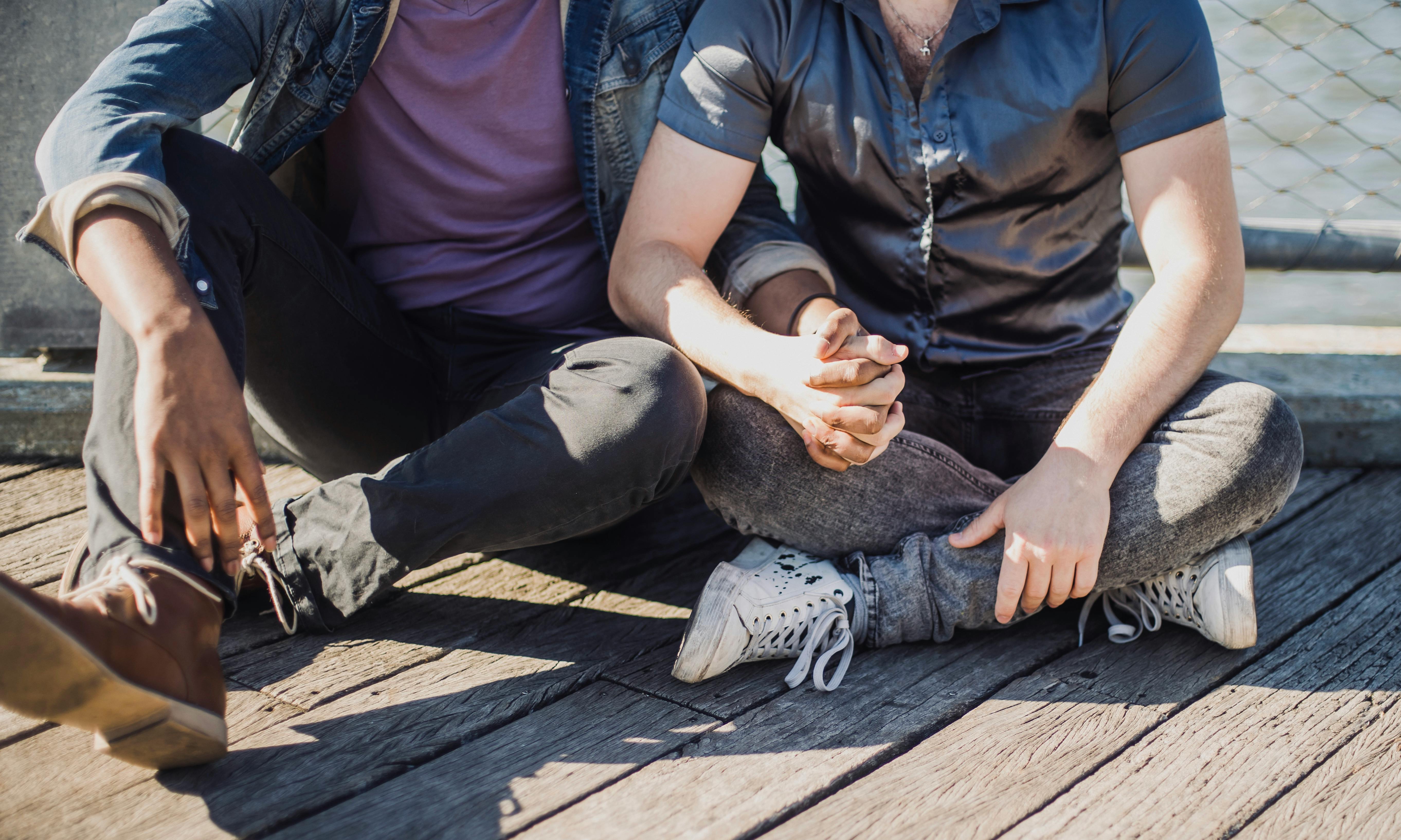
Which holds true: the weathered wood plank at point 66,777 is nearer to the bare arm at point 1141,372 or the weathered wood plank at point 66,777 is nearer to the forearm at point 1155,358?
the bare arm at point 1141,372

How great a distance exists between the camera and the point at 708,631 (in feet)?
4.46

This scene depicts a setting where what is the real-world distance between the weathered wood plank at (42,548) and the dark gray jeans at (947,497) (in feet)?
3.45

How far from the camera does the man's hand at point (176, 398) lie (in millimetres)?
1109

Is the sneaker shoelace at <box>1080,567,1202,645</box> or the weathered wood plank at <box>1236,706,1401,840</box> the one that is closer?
the weathered wood plank at <box>1236,706,1401,840</box>

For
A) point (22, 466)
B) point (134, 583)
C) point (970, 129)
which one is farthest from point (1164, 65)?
point (22, 466)

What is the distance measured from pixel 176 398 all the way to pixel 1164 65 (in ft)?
4.30

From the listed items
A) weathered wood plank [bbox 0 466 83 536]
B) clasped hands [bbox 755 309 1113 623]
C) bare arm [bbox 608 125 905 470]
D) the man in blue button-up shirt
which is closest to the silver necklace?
the man in blue button-up shirt

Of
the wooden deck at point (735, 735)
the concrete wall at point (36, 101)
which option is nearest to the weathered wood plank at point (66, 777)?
the wooden deck at point (735, 735)

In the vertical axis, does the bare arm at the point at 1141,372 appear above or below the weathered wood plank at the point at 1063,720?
above

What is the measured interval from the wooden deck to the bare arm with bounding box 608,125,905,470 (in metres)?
Answer: 0.35

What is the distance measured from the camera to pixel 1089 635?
1.51 metres

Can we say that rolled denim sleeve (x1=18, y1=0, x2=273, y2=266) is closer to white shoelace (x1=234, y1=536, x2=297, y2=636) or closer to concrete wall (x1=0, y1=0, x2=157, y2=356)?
white shoelace (x1=234, y1=536, x2=297, y2=636)

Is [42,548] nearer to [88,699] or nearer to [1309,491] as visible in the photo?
[88,699]

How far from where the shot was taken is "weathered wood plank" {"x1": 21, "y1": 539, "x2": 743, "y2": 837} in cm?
111
